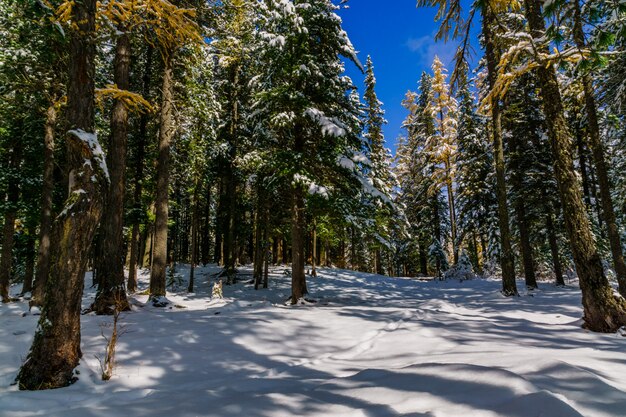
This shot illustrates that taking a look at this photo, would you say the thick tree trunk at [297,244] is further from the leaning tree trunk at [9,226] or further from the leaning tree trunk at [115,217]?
the leaning tree trunk at [9,226]

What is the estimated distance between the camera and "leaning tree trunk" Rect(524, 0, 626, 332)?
6078 mm

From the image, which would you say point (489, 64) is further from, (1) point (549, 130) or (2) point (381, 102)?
(2) point (381, 102)

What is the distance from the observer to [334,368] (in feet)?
15.4

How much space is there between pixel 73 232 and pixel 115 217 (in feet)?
16.1

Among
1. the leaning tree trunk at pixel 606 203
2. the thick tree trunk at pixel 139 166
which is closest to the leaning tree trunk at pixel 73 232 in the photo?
the thick tree trunk at pixel 139 166

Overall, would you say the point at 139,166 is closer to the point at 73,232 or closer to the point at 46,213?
the point at 46,213

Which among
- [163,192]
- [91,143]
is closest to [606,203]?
[91,143]

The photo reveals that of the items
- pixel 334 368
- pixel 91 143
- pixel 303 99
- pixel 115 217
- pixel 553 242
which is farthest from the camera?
pixel 553 242

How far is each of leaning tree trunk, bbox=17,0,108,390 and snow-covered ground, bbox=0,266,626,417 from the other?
1.18ft

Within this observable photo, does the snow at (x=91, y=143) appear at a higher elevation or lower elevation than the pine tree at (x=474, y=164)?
lower

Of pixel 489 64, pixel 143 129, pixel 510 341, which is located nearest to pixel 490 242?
pixel 489 64

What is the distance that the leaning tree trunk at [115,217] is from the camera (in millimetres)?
8516

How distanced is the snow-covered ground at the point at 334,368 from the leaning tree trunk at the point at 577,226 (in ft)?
1.58

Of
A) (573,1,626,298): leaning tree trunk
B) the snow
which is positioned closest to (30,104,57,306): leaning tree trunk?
the snow
